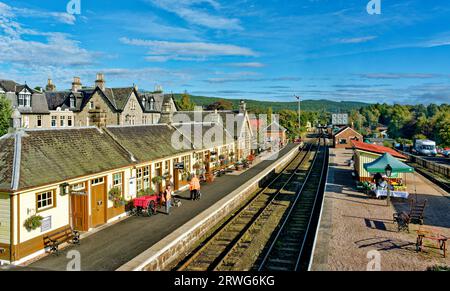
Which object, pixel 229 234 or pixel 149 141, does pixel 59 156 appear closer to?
pixel 149 141

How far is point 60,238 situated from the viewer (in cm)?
1266

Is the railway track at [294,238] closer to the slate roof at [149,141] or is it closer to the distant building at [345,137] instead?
the slate roof at [149,141]

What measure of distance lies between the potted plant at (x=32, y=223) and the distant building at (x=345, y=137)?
57.4m

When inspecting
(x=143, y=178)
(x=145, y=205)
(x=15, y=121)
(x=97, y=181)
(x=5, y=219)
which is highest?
(x=15, y=121)

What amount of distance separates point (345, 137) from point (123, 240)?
55343 mm

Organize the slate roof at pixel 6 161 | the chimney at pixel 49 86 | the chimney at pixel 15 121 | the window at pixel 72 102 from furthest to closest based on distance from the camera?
the chimney at pixel 49 86 < the window at pixel 72 102 < the chimney at pixel 15 121 < the slate roof at pixel 6 161

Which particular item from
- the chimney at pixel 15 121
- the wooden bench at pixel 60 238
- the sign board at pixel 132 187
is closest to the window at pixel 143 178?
the sign board at pixel 132 187

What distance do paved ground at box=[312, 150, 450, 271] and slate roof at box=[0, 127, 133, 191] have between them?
9397mm

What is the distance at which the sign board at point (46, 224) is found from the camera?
1230 centimetres

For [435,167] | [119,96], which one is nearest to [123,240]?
[435,167]

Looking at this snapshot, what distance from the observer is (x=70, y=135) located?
51.6ft

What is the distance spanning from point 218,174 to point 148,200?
13033 millimetres

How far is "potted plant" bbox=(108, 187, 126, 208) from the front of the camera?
15672 millimetres

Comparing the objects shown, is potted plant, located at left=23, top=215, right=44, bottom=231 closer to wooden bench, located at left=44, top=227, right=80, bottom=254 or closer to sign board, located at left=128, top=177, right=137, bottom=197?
wooden bench, located at left=44, top=227, right=80, bottom=254
